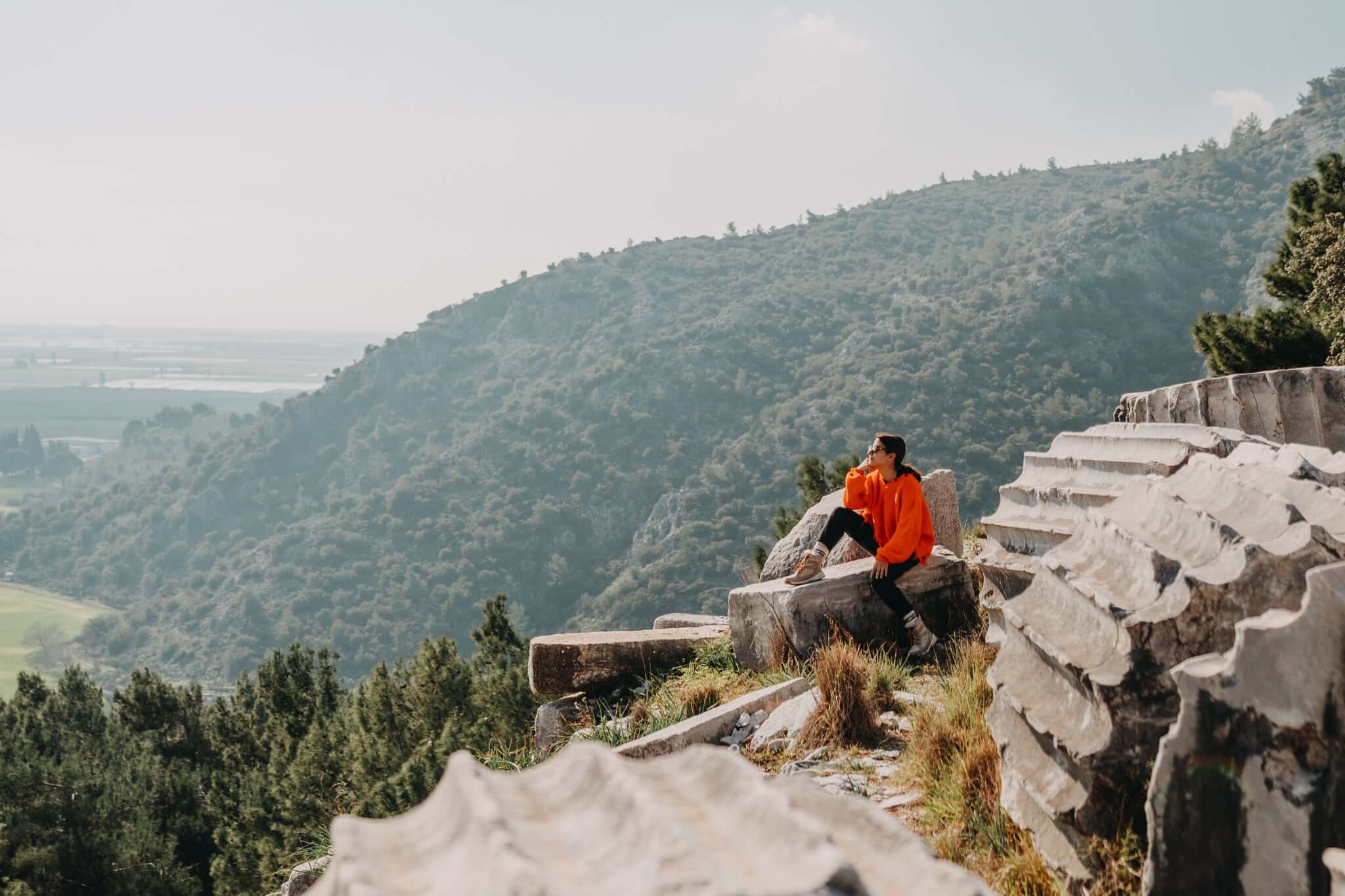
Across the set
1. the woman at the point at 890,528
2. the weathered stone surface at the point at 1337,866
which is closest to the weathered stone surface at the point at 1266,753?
the weathered stone surface at the point at 1337,866

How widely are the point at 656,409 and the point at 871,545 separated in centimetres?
7654

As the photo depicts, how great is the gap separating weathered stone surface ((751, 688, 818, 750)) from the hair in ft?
5.78

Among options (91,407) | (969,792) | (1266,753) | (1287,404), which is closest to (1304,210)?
(1287,404)

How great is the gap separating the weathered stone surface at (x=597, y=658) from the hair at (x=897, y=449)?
6.37ft

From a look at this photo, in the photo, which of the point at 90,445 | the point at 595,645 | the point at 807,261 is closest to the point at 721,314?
the point at 807,261

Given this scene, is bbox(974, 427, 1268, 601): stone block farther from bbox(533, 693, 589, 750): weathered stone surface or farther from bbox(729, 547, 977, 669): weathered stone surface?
bbox(533, 693, 589, 750): weathered stone surface

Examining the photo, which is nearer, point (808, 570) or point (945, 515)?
point (808, 570)

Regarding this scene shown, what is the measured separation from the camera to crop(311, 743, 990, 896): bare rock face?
1.37 metres

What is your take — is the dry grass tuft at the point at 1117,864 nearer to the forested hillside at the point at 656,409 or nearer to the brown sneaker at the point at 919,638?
the brown sneaker at the point at 919,638

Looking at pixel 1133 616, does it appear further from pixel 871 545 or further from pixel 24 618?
pixel 24 618

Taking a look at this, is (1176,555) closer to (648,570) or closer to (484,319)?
(648,570)

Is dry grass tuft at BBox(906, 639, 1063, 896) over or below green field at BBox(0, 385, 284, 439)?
over

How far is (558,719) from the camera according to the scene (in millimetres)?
7363

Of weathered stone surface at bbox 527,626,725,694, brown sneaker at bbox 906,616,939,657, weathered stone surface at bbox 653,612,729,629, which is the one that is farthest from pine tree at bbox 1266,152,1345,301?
weathered stone surface at bbox 527,626,725,694
